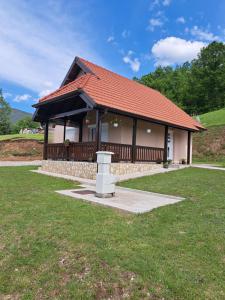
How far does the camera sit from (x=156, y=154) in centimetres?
1373

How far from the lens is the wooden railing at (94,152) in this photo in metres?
11.2

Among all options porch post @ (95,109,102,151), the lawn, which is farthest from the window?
the lawn

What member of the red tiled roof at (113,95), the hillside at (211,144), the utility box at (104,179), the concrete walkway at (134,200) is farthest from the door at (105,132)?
the hillside at (211,144)

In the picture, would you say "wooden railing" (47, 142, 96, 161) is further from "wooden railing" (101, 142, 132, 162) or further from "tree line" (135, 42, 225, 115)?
"tree line" (135, 42, 225, 115)

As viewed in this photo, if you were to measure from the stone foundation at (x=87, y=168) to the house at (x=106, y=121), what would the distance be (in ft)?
1.18

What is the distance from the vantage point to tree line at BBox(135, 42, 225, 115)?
45.2 m

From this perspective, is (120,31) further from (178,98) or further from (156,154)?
(178,98)

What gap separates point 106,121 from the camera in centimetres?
1366

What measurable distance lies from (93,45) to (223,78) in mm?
35598

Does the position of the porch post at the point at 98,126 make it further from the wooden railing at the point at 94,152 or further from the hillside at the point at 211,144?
the hillside at the point at 211,144

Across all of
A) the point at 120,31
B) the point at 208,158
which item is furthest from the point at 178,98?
the point at 120,31

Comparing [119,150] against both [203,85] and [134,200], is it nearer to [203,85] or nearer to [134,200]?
[134,200]

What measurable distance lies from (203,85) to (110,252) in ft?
153

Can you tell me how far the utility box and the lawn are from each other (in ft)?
3.67
